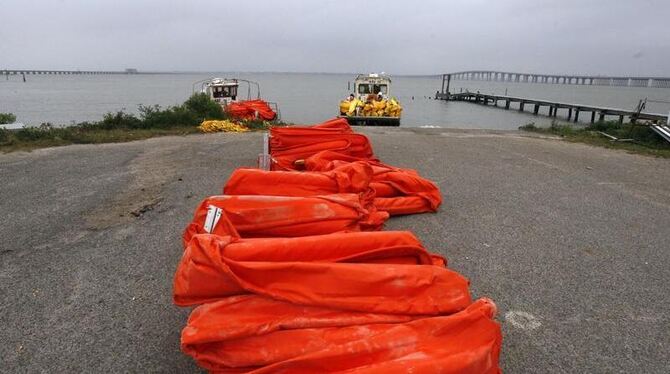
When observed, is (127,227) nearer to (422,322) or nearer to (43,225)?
(43,225)

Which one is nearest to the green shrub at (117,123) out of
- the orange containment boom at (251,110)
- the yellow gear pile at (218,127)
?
the yellow gear pile at (218,127)

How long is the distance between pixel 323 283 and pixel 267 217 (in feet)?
4.37

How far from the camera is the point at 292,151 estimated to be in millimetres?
6586

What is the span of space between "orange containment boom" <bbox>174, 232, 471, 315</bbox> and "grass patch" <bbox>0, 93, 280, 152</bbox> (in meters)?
8.90

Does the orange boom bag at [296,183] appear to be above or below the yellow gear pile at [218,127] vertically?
above

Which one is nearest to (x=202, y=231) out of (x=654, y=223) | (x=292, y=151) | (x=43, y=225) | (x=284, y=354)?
(x=284, y=354)

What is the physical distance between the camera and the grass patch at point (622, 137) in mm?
10508

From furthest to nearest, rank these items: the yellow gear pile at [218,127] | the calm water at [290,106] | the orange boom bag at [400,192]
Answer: the calm water at [290,106]
the yellow gear pile at [218,127]
the orange boom bag at [400,192]

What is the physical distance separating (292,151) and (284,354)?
4.84 metres

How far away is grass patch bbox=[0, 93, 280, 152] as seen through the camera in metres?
9.62

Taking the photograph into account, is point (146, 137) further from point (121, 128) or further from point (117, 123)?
point (117, 123)

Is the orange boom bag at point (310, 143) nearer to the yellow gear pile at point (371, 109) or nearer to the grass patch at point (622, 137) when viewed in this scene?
the grass patch at point (622, 137)

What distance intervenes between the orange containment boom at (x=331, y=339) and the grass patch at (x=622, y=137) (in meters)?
10.4

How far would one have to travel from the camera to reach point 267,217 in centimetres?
337
